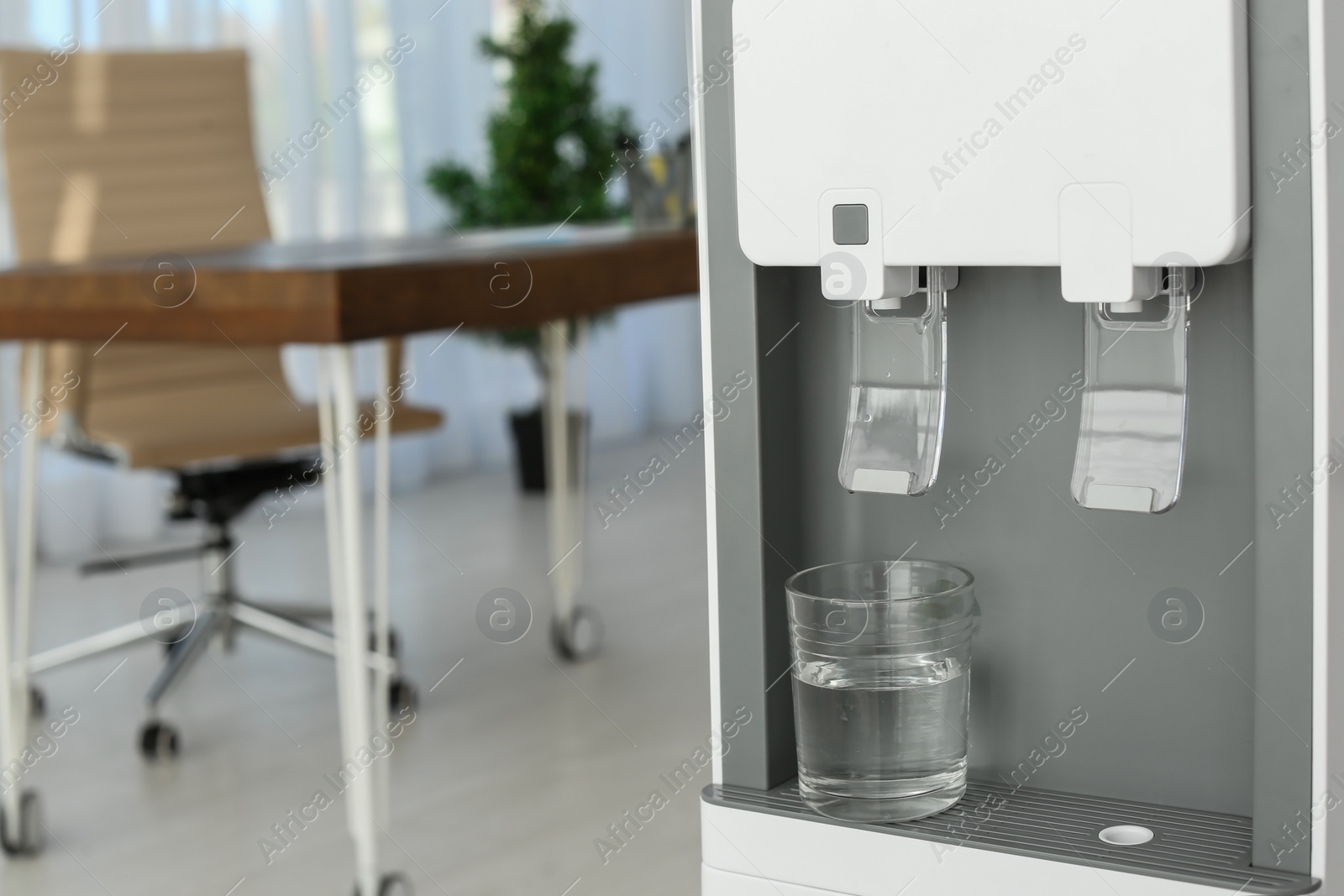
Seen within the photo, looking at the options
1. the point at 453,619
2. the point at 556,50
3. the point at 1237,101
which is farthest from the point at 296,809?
the point at 556,50

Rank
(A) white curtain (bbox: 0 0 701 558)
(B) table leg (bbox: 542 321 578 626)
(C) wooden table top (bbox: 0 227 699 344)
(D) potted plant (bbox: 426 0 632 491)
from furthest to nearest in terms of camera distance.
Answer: (D) potted plant (bbox: 426 0 632 491)
(A) white curtain (bbox: 0 0 701 558)
(B) table leg (bbox: 542 321 578 626)
(C) wooden table top (bbox: 0 227 699 344)

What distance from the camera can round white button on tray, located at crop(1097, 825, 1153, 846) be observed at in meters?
0.77

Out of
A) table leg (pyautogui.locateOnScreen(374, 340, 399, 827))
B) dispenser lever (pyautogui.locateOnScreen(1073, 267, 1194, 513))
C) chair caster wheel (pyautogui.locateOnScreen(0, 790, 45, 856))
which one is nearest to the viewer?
dispenser lever (pyautogui.locateOnScreen(1073, 267, 1194, 513))

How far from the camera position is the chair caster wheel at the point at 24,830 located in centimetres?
180

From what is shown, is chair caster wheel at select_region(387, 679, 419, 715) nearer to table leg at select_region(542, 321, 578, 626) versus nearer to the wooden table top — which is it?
table leg at select_region(542, 321, 578, 626)

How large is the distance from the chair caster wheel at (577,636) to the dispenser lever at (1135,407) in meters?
1.87

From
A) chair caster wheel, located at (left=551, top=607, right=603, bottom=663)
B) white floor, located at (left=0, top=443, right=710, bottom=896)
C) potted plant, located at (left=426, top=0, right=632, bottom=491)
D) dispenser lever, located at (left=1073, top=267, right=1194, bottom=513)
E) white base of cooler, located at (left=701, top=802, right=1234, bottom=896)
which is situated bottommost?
white floor, located at (left=0, top=443, right=710, bottom=896)

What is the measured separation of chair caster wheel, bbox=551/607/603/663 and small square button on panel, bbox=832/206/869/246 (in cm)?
185

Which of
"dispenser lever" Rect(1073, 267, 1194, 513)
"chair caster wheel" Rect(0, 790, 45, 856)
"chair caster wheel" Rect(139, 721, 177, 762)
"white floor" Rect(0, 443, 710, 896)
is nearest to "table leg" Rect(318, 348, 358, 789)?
"white floor" Rect(0, 443, 710, 896)

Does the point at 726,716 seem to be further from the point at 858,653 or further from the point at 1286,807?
the point at 1286,807

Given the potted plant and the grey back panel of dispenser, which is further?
the potted plant

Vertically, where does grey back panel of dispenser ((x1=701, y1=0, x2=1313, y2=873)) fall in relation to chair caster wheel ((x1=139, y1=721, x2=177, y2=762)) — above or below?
above

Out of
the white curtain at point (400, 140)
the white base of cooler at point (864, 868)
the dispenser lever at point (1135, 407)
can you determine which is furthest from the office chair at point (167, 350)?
the dispenser lever at point (1135, 407)

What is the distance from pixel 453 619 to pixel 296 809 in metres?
0.93
